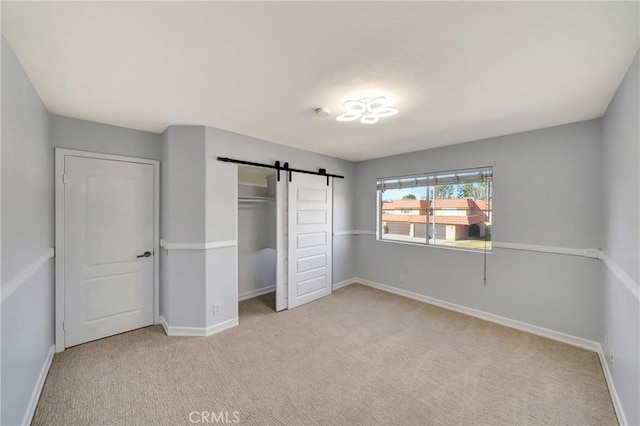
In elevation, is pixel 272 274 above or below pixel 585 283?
below

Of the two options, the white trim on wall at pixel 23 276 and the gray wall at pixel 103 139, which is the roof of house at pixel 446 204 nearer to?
the gray wall at pixel 103 139

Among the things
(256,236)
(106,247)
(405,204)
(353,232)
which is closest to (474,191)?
(405,204)

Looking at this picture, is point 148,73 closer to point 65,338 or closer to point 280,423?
point 280,423

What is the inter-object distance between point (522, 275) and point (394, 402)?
2.29 m

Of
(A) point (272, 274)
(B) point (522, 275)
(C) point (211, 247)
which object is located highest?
(C) point (211, 247)

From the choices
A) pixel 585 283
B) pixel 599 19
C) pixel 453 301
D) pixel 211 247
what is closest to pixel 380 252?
pixel 453 301

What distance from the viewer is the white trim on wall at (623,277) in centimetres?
146

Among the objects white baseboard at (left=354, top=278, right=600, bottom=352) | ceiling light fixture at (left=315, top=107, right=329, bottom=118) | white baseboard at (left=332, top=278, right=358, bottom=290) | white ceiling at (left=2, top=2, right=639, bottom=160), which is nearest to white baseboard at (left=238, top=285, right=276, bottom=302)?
white baseboard at (left=332, top=278, right=358, bottom=290)

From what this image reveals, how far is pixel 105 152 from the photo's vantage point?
2750 mm

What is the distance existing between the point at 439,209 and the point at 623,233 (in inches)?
79.7

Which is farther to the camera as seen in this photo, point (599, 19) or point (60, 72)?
point (60, 72)
